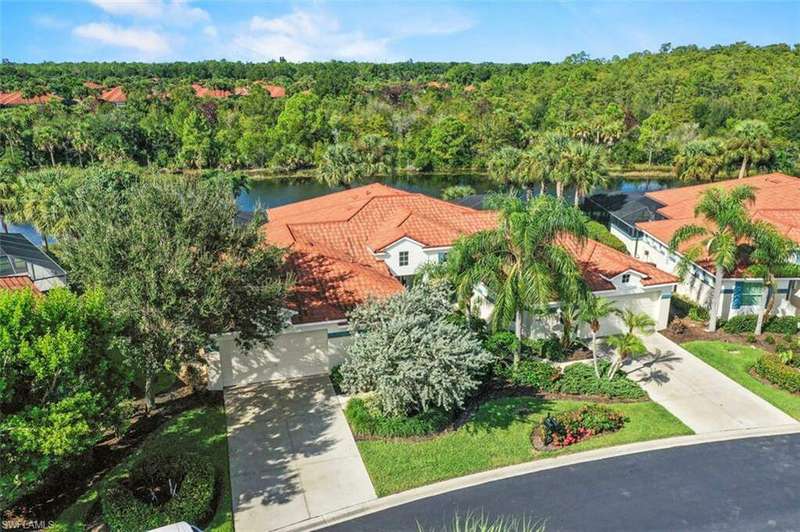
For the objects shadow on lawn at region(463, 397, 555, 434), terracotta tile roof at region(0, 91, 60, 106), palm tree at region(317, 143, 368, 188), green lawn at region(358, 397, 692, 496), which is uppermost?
terracotta tile roof at region(0, 91, 60, 106)

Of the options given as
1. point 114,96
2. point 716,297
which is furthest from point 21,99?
point 716,297

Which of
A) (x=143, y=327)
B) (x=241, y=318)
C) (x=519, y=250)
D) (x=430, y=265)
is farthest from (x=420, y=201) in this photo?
(x=143, y=327)

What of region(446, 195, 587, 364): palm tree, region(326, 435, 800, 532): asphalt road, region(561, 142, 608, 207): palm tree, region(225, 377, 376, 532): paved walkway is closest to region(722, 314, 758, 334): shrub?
region(326, 435, 800, 532): asphalt road

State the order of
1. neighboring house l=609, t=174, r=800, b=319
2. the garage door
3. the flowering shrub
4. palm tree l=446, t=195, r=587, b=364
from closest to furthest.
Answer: the flowering shrub, palm tree l=446, t=195, r=587, b=364, the garage door, neighboring house l=609, t=174, r=800, b=319

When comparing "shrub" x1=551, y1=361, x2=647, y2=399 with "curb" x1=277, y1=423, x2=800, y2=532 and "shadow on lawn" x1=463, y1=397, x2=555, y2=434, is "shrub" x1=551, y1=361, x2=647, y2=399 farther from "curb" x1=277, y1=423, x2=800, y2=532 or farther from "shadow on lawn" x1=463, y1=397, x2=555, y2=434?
"curb" x1=277, y1=423, x2=800, y2=532

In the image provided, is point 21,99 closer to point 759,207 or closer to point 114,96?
point 114,96

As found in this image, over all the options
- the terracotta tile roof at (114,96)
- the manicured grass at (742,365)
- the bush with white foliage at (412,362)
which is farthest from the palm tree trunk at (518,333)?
the terracotta tile roof at (114,96)

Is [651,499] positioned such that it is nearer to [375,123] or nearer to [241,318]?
[241,318]
